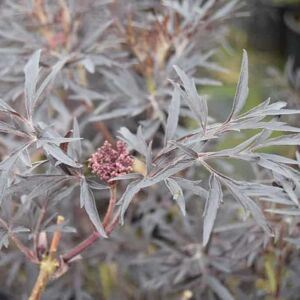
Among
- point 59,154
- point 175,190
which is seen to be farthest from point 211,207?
point 59,154

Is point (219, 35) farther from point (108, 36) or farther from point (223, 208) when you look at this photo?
point (223, 208)

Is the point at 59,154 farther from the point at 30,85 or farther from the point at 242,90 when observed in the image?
the point at 242,90

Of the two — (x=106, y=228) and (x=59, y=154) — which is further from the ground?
(x=59, y=154)

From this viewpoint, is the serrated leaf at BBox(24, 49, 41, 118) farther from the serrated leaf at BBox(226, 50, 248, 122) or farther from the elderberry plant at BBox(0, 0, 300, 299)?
the serrated leaf at BBox(226, 50, 248, 122)

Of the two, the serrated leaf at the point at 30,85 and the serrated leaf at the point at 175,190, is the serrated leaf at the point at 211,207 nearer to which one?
the serrated leaf at the point at 175,190

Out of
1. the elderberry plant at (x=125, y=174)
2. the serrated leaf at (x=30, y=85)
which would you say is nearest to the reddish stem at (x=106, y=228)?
the elderberry plant at (x=125, y=174)
